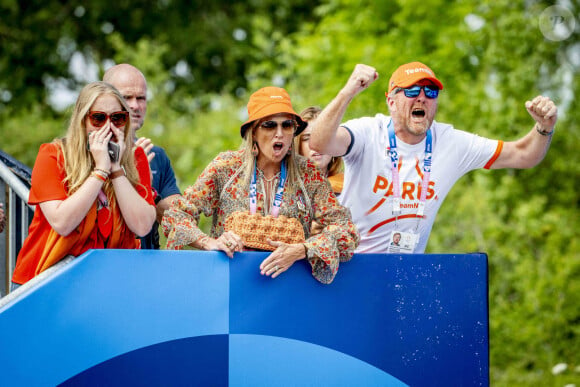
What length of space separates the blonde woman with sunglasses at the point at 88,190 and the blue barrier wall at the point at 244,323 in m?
0.21

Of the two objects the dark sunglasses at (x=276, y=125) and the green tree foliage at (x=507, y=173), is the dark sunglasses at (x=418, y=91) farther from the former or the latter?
the green tree foliage at (x=507, y=173)

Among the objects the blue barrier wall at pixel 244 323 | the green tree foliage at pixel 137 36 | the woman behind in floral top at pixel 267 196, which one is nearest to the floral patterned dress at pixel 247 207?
the woman behind in floral top at pixel 267 196

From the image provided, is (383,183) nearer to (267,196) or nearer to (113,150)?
(267,196)

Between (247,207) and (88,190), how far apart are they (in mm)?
718

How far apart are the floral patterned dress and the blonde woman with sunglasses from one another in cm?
15

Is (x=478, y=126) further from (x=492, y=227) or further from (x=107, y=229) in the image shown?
(x=107, y=229)

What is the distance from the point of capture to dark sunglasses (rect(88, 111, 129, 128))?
355 cm

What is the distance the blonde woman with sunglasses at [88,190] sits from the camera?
3.35 m

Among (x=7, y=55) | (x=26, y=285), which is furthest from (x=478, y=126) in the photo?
(x=7, y=55)

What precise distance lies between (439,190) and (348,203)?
48 cm

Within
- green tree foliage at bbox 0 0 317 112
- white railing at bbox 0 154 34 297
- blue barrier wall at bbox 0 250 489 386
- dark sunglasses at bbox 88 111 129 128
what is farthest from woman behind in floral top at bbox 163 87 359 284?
green tree foliage at bbox 0 0 317 112

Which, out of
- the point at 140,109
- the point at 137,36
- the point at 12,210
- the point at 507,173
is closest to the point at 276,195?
the point at 140,109

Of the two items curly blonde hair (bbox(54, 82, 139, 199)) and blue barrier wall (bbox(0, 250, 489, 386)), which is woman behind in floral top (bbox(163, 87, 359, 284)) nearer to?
blue barrier wall (bbox(0, 250, 489, 386))

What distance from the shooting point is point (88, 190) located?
10.9 ft
